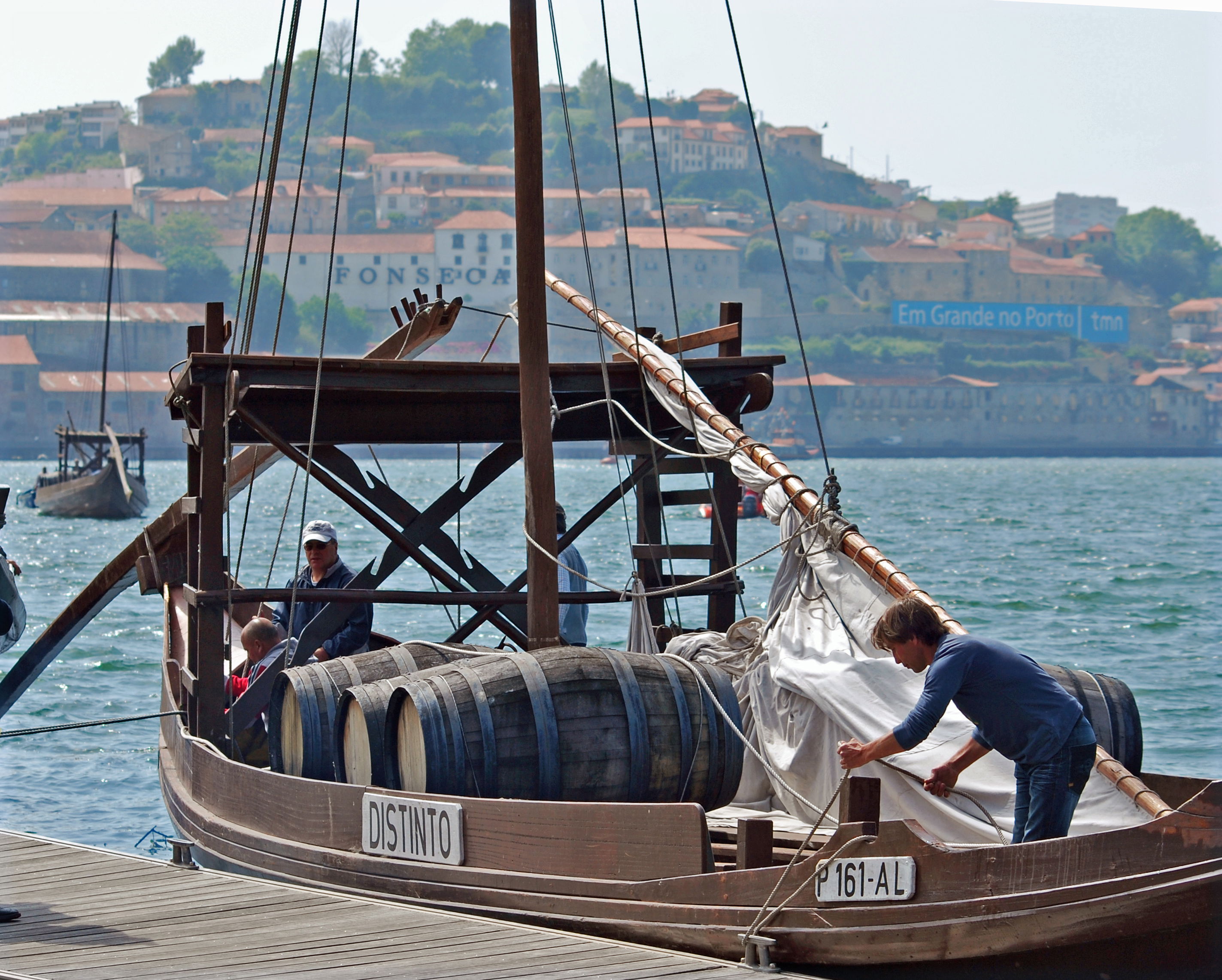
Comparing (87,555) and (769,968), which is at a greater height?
(769,968)

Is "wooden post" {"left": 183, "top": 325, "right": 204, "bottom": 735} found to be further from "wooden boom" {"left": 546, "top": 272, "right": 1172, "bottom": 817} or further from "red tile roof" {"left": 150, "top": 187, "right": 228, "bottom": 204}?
"red tile roof" {"left": 150, "top": 187, "right": 228, "bottom": 204}

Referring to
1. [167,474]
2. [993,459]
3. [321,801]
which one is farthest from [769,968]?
[993,459]

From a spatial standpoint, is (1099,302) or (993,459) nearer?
(993,459)

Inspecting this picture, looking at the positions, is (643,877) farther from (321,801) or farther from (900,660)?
(321,801)

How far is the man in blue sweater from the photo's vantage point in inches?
249

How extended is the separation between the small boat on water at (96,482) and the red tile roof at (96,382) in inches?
1897

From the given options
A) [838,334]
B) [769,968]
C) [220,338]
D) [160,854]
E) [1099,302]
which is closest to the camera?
[769,968]

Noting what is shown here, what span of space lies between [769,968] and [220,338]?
17.9 ft

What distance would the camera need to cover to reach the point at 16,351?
130750 millimetres

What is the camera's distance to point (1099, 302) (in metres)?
181

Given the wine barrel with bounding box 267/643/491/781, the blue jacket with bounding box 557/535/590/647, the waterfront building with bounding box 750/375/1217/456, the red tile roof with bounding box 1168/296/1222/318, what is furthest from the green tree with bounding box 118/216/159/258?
the wine barrel with bounding box 267/643/491/781

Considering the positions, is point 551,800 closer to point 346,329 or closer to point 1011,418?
point 1011,418

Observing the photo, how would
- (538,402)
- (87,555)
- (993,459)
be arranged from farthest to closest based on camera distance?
(993,459), (87,555), (538,402)

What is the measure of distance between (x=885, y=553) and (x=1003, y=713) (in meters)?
46.7
